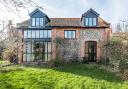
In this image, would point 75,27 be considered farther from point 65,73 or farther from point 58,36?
point 65,73

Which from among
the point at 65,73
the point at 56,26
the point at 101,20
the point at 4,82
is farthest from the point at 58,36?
the point at 4,82

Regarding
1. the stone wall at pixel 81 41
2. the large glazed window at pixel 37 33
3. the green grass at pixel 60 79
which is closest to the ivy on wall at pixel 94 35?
the stone wall at pixel 81 41

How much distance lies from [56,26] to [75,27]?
238 cm

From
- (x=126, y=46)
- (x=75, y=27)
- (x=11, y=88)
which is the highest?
(x=75, y=27)

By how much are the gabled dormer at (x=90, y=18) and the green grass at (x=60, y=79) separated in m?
8.02

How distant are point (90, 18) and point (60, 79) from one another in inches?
540

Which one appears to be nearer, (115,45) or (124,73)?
(124,73)

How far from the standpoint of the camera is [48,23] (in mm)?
38938

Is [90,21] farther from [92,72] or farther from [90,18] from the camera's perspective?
[92,72]

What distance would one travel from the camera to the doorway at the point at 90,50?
38281 millimetres

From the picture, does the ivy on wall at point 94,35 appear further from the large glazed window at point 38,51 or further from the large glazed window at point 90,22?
the large glazed window at point 38,51

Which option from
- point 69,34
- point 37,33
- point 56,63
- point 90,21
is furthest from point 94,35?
point 37,33

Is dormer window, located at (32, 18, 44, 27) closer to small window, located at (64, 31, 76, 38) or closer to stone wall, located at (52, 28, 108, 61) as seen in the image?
stone wall, located at (52, 28, 108, 61)

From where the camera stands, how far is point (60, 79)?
86.2 ft
